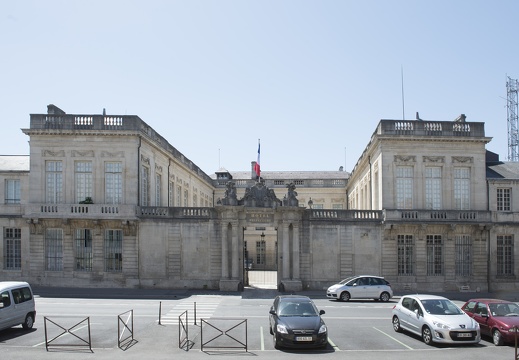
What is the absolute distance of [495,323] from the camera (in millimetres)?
19312

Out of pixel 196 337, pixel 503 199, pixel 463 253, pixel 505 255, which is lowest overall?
pixel 196 337

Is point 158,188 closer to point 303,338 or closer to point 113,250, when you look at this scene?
point 113,250

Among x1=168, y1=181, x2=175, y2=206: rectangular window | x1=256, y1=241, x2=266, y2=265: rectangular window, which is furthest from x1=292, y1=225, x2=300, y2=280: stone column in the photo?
x1=256, y1=241, x2=266, y2=265: rectangular window

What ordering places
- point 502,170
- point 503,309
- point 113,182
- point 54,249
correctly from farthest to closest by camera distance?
point 502,170 < point 113,182 < point 54,249 < point 503,309

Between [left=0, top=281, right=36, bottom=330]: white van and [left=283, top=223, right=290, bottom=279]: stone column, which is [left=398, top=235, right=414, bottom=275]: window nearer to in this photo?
[left=283, top=223, right=290, bottom=279]: stone column

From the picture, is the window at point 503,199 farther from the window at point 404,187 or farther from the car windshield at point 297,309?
the car windshield at point 297,309

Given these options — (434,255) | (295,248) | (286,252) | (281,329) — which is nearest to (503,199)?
(434,255)

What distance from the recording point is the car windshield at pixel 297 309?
19172mm

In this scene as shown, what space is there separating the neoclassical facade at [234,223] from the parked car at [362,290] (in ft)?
16.4

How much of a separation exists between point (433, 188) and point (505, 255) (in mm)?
7164

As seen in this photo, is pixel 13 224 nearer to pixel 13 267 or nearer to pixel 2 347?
pixel 13 267

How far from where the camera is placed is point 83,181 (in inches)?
1516

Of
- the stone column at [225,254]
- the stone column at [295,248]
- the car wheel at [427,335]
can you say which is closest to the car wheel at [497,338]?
the car wheel at [427,335]

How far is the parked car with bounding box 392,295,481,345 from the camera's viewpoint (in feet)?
60.8
